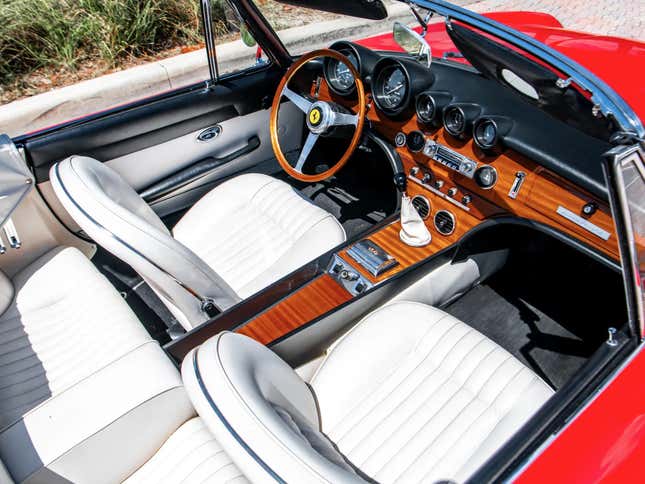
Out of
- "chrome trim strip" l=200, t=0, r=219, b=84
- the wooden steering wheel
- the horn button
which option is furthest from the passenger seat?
"chrome trim strip" l=200, t=0, r=219, b=84

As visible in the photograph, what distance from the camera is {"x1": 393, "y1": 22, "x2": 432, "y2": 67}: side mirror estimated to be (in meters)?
2.05

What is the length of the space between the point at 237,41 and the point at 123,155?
10.6ft

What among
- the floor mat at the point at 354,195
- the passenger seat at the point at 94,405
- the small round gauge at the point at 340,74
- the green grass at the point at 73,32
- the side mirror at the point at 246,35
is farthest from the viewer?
the green grass at the point at 73,32

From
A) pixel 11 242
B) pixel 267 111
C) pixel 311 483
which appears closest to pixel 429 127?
pixel 267 111

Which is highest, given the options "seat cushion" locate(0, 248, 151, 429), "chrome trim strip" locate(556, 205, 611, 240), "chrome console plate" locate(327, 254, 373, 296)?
"chrome trim strip" locate(556, 205, 611, 240)

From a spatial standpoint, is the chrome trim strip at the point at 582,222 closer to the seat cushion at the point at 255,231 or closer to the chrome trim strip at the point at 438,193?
the chrome trim strip at the point at 438,193

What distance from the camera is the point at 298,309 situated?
191cm

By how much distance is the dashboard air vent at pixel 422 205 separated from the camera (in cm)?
235

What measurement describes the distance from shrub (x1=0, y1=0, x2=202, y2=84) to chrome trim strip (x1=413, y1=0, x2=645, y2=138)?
4208 millimetres

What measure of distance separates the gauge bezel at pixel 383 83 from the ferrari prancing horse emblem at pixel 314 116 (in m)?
0.34

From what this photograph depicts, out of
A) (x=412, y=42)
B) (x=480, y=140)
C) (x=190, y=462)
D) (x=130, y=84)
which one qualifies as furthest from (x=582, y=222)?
(x=130, y=84)

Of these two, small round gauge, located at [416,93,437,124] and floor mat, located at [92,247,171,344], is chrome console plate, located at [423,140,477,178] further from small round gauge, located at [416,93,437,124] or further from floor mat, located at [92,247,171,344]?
floor mat, located at [92,247,171,344]

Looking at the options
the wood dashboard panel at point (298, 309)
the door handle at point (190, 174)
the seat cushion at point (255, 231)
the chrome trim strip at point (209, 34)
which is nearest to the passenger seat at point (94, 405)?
the wood dashboard panel at point (298, 309)

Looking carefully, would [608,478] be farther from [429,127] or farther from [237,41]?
[237,41]
